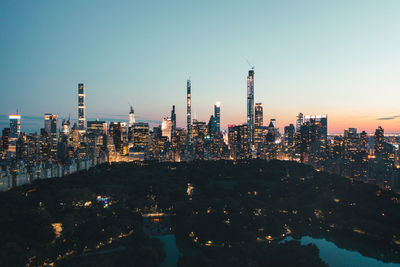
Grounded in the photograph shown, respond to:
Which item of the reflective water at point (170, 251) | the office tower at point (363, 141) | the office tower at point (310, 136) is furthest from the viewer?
the office tower at point (310, 136)

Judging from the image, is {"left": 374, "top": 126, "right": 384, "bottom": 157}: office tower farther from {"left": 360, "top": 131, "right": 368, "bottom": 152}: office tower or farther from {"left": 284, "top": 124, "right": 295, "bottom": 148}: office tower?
{"left": 284, "top": 124, "right": 295, "bottom": 148}: office tower

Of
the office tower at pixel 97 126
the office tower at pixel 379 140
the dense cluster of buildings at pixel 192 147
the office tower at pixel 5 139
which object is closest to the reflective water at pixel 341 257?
the dense cluster of buildings at pixel 192 147

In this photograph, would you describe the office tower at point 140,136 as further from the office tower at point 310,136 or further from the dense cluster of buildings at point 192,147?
the office tower at point 310,136

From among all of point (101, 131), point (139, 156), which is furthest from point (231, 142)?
point (101, 131)

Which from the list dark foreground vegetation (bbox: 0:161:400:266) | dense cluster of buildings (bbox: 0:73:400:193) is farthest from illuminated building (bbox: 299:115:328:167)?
dark foreground vegetation (bbox: 0:161:400:266)

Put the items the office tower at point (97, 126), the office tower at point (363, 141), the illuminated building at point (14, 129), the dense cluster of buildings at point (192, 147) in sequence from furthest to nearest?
the office tower at point (97, 126)
the illuminated building at point (14, 129)
the office tower at point (363, 141)
the dense cluster of buildings at point (192, 147)
